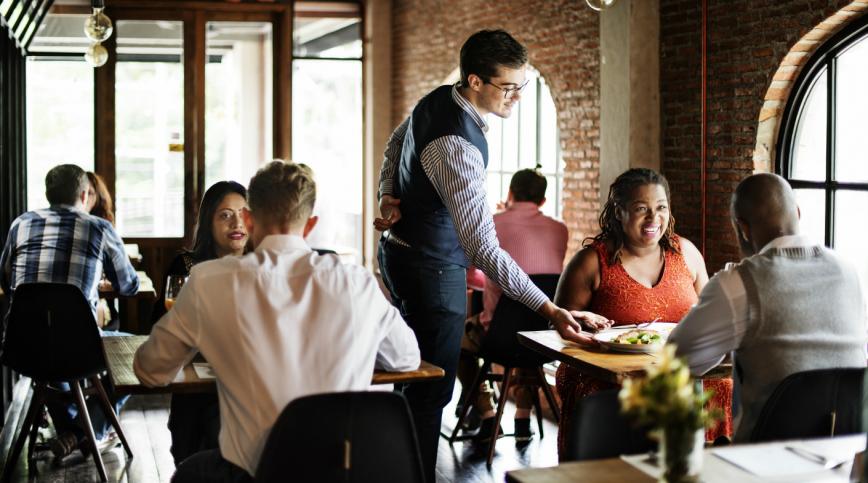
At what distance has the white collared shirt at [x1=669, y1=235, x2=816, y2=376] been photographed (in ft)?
9.77

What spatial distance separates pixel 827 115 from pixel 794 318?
2952 mm

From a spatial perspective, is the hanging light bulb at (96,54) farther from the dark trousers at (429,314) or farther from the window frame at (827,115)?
the window frame at (827,115)

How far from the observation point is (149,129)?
34.2 ft

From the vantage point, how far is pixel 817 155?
18.5 ft

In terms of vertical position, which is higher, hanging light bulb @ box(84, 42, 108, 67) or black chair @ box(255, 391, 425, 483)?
hanging light bulb @ box(84, 42, 108, 67)

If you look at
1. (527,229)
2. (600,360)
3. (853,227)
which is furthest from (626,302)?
(527,229)

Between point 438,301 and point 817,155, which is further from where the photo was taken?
point 817,155

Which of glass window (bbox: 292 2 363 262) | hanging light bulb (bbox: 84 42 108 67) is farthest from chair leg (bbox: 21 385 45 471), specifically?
glass window (bbox: 292 2 363 262)

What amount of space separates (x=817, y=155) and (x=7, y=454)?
183 inches

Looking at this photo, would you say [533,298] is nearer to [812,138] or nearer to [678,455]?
[678,455]

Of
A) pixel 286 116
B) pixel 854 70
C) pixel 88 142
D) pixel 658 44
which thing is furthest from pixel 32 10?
pixel 854 70

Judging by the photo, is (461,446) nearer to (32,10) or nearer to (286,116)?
(32,10)

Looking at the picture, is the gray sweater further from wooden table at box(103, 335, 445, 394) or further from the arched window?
the arched window

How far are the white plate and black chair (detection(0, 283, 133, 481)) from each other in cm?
249
